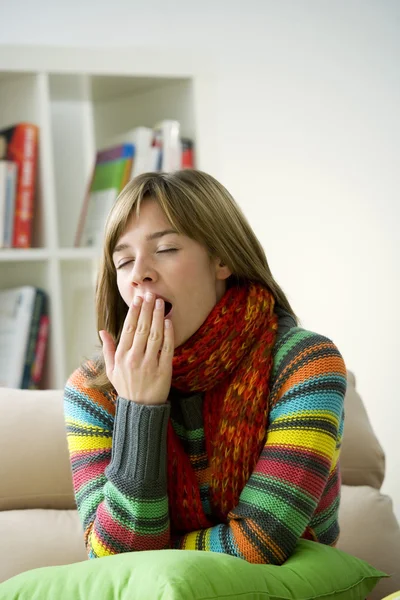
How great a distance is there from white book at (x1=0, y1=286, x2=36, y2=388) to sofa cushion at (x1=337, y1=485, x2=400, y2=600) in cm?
110

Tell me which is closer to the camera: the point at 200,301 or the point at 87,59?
the point at 200,301

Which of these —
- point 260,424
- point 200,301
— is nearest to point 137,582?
point 260,424

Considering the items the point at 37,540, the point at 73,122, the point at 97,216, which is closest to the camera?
the point at 37,540

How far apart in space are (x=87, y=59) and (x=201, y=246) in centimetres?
131

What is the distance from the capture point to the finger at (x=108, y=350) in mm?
1387

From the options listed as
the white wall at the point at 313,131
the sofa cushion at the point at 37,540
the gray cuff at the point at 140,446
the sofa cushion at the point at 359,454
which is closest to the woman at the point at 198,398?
the gray cuff at the point at 140,446

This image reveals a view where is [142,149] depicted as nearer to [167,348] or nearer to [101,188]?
[101,188]

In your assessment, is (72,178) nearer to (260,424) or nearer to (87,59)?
(87,59)

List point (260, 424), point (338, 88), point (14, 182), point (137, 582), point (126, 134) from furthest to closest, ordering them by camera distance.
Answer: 1. point (338, 88)
2. point (126, 134)
3. point (14, 182)
4. point (260, 424)
5. point (137, 582)

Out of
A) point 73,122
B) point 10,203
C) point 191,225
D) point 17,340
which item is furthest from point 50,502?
point 73,122

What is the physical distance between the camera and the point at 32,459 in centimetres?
171

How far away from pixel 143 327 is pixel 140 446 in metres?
0.19

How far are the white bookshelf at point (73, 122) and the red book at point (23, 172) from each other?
29mm

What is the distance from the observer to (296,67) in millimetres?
3699
